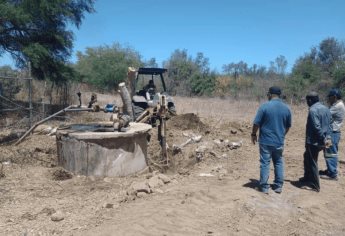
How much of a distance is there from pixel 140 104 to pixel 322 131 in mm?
7784

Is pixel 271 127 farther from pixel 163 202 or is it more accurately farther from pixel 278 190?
pixel 163 202

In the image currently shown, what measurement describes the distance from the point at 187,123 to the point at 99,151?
22.8ft

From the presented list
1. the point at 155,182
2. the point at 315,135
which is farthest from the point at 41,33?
the point at 315,135

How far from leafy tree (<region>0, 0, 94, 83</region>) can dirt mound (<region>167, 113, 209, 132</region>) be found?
19.4 ft

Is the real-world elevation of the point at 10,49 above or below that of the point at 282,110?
above

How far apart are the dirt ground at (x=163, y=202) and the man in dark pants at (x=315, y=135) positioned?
12.8 inches

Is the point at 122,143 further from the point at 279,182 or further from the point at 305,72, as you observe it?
the point at 305,72

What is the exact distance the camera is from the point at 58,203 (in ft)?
20.3

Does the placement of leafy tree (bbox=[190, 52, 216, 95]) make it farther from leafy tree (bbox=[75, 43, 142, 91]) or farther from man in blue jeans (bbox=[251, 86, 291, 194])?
man in blue jeans (bbox=[251, 86, 291, 194])

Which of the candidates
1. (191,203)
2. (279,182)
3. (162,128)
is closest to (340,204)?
(279,182)

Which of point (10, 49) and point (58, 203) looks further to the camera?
point (10, 49)

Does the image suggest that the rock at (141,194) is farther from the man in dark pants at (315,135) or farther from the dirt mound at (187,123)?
the dirt mound at (187,123)

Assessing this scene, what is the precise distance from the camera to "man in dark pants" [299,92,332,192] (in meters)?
6.98

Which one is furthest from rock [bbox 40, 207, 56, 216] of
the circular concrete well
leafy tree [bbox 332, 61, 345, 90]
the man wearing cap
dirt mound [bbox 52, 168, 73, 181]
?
leafy tree [bbox 332, 61, 345, 90]
